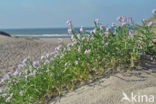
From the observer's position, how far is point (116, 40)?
12.8 feet

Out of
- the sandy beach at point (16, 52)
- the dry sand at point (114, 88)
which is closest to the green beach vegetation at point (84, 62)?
the dry sand at point (114, 88)

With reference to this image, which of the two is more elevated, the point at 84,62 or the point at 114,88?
the point at 84,62

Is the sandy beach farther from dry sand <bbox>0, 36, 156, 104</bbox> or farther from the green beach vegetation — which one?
dry sand <bbox>0, 36, 156, 104</bbox>

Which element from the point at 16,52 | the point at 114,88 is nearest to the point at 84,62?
the point at 114,88

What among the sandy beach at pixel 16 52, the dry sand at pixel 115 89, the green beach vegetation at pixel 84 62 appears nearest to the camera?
the dry sand at pixel 115 89

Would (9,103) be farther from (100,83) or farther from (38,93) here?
(100,83)

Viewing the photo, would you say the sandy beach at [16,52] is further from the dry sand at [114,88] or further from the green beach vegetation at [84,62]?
the dry sand at [114,88]

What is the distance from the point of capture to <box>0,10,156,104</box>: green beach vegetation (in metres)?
3.62

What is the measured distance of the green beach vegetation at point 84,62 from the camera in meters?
3.62

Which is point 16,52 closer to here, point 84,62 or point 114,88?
point 84,62

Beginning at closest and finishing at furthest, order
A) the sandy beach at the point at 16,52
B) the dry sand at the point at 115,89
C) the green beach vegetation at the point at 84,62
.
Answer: the dry sand at the point at 115,89 → the green beach vegetation at the point at 84,62 → the sandy beach at the point at 16,52

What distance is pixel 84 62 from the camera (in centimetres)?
369

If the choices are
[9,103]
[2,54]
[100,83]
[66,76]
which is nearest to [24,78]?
[9,103]

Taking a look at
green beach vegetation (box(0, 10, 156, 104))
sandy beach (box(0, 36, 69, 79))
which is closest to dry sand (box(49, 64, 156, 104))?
green beach vegetation (box(0, 10, 156, 104))
